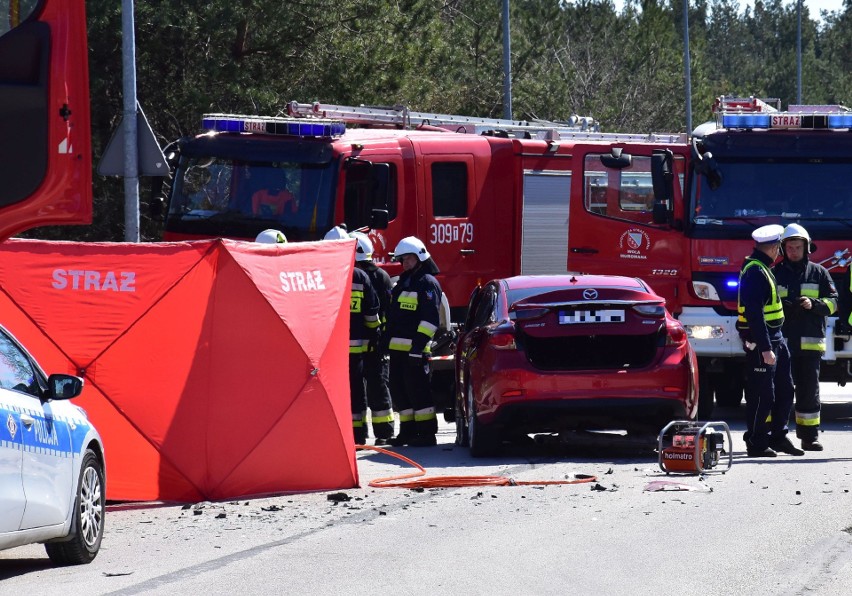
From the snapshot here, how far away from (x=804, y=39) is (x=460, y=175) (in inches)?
3659

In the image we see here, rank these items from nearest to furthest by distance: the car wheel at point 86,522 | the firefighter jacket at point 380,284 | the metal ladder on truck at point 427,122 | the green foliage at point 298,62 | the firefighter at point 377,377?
the car wheel at point 86,522 < the firefighter at point 377,377 < the firefighter jacket at point 380,284 < the metal ladder on truck at point 427,122 < the green foliage at point 298,62

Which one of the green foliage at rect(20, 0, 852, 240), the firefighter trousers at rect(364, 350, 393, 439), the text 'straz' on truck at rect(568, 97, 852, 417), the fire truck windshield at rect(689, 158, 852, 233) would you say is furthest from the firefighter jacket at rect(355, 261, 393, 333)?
the green foliage at rect(20, 0, 852, 240)

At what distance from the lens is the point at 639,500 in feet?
33.8

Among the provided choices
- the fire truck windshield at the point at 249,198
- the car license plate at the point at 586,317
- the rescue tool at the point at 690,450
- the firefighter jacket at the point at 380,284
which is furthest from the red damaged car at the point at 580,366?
the fire truck windshield at the point at 249,198

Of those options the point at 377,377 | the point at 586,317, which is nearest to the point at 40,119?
the point at 586,317

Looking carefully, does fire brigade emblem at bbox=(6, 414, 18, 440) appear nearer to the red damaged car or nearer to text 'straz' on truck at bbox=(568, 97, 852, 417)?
the red damaged car

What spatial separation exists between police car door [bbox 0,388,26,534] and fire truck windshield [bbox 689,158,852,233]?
32.1 ft

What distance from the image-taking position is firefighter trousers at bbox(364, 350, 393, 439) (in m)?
14.5

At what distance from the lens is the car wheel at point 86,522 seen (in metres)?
8.38

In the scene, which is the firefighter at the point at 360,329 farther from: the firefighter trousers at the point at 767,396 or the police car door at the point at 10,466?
the police car door at the point at 10,466

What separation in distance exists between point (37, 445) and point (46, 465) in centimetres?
12

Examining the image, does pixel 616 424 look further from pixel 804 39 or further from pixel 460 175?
pixel 804 39

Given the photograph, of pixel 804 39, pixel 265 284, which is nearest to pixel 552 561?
pixel 265 284

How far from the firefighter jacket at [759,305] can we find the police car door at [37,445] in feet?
20.3
